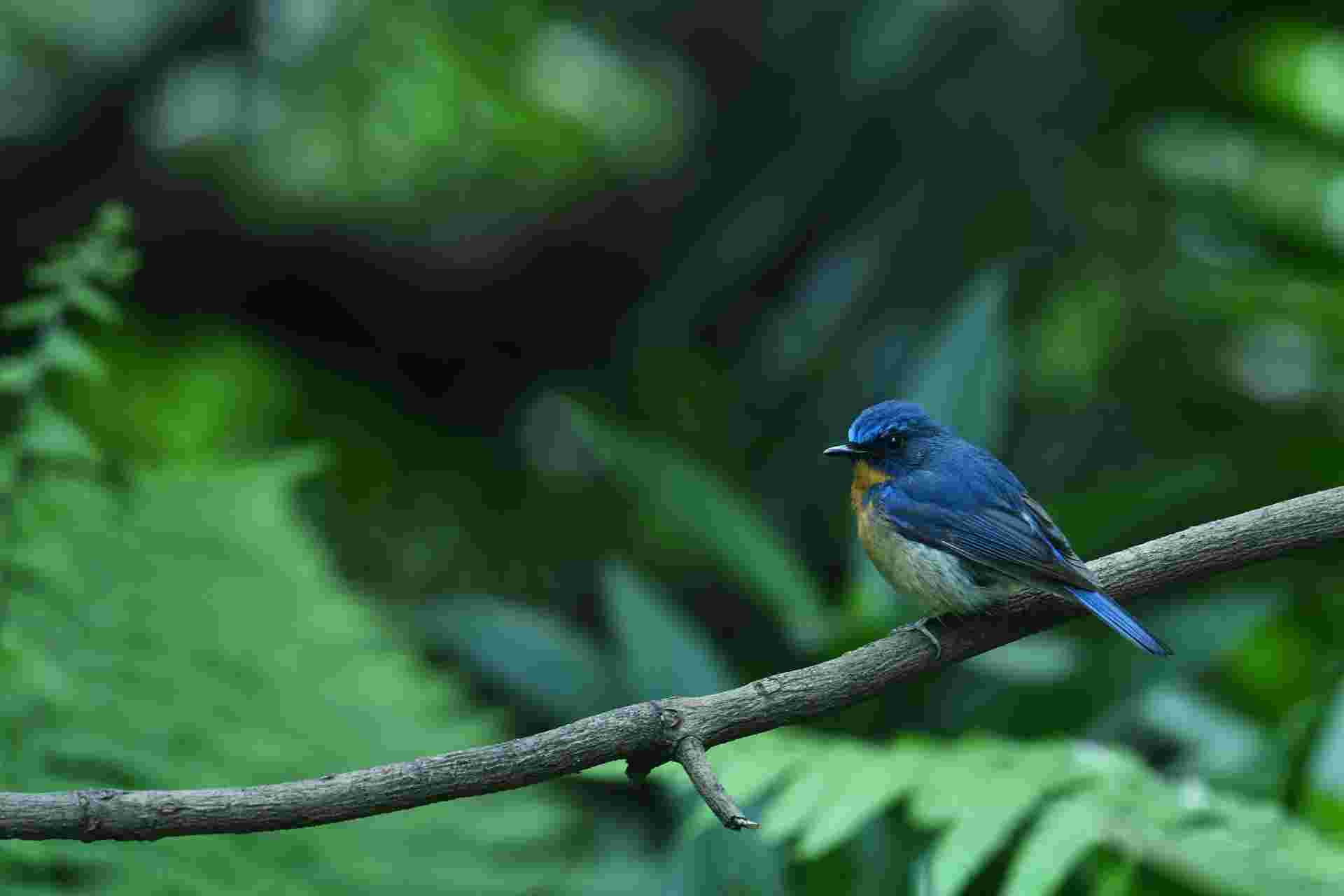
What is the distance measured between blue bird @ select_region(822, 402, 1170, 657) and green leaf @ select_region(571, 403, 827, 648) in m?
0.98

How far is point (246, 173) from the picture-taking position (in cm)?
507

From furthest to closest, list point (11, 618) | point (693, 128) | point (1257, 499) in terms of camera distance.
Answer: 1. point (693, 128)
2. point (1257, 499)
3. point (11, 618)

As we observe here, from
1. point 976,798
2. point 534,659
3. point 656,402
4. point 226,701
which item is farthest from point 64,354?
point 656,402

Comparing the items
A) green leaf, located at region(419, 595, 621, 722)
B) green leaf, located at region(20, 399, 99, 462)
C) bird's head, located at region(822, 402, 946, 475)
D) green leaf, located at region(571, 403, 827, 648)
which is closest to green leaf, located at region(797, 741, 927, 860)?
bird's head, located at region(822, 402, 946, 475)

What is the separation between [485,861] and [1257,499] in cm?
216

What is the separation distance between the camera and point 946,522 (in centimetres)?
240

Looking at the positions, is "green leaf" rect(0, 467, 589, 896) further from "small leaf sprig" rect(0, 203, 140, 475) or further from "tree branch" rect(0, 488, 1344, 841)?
"tree branch" rect(0, 488, 1344, 841)

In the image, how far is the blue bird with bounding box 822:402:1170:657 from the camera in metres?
2.18

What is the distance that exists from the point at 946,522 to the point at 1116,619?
454 mm

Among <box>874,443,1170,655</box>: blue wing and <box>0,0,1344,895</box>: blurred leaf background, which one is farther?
<box>0,0,1344,895</box>: blurred leaf background

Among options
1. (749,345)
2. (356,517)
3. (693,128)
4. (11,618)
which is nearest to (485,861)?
(11,618)

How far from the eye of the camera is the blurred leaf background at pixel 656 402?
9.55ft

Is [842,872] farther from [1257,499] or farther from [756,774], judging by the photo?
[1257,499]

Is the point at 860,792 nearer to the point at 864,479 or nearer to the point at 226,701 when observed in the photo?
the point at 864,479
